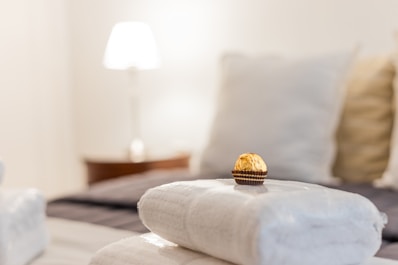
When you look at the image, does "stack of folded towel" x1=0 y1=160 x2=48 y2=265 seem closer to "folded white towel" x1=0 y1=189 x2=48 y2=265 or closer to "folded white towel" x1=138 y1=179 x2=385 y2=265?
"folded white towel" x1=0 y1=189 x2=48 y2=265

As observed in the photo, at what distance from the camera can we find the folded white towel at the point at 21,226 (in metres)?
1.05

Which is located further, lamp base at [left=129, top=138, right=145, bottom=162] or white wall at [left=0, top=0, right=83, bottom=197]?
white wall at [left=0, top=0, right=83, bottom=197]

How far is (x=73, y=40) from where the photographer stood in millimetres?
3240

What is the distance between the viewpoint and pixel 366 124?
6.17 feet

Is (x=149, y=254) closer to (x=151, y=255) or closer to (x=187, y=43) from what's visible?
(x=151, y=255)

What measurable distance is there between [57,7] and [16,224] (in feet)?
7.43

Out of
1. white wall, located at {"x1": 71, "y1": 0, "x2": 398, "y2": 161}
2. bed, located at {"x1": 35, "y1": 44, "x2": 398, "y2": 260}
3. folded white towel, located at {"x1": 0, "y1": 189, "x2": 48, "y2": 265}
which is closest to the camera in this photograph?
folded white towel, located at {"x1": 0, "y1": 189, "x2": 48, "y2": 265}

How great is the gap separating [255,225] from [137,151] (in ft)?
6.87

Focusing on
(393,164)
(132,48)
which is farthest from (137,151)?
(393,164)

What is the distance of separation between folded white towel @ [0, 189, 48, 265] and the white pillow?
80cm

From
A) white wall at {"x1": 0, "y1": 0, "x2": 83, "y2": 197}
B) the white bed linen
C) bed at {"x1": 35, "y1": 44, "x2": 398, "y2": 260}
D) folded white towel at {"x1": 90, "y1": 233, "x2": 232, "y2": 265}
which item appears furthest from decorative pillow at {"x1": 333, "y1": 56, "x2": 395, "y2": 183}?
white wall at {"x1": 0, "y1": 0, "x2": 83, "y2": 197}

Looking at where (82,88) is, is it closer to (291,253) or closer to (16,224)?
(16,224)

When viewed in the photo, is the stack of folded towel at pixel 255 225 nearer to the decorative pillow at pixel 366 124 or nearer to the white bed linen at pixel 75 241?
the white bed linen at pixel 75 241

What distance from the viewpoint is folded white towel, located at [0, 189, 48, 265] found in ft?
3.43
